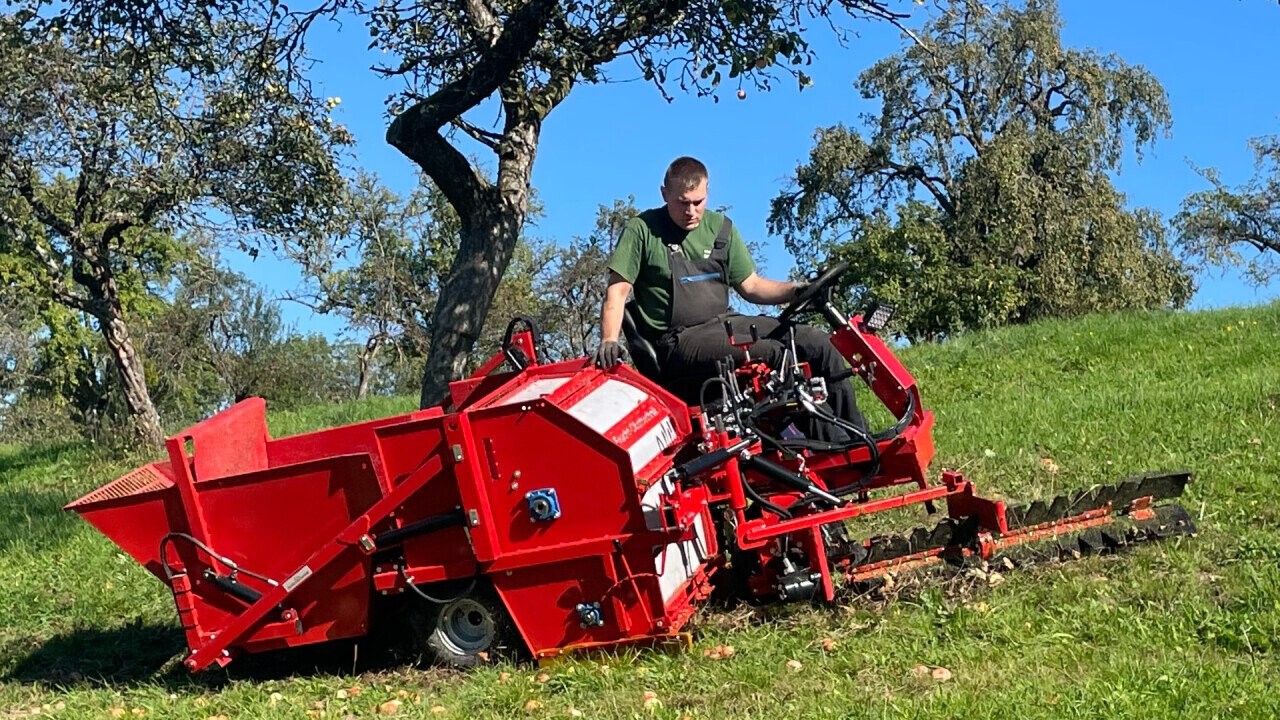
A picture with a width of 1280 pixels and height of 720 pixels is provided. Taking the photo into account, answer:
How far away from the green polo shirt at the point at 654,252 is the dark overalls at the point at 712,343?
1.6 inches

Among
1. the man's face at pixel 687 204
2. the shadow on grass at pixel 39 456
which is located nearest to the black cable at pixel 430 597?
the man's face at pixel 687 204

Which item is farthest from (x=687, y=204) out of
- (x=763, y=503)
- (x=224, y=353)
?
(x=224, y=353)

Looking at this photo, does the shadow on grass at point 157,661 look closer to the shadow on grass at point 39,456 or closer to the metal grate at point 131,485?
the metal grate at point 131,485

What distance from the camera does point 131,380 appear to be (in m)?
14.8

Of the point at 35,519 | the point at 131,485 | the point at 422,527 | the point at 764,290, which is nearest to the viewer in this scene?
the point at 422,527

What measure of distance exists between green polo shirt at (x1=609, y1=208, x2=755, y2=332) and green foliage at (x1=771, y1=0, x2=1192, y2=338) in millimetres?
24191

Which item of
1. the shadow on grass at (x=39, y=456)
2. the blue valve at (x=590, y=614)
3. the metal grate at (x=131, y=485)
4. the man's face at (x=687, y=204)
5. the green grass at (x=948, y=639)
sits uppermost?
the man's face at (x=687, y=204)

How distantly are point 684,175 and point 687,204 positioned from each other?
140 mm

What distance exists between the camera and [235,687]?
552cm

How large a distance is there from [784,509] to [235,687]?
8.75 ft

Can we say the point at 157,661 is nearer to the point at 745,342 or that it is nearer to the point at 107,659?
the point at 107,659

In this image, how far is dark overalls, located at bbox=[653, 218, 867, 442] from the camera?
5.60 m

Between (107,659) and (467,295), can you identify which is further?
(467,295)

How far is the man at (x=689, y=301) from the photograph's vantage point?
5.60 metres
